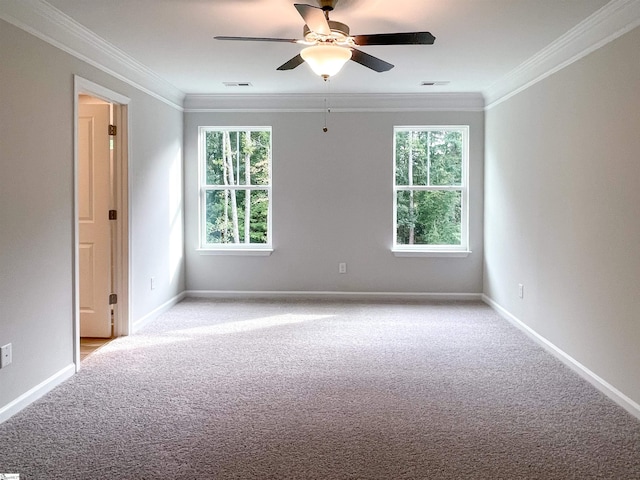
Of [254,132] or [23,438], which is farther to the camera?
[254,132]

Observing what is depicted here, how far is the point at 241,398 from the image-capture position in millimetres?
3068

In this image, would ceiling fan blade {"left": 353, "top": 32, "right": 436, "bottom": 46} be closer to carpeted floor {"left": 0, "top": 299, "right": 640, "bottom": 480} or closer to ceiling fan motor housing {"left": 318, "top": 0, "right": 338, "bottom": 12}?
ceiling fan motor housing {"left": 318, "top": 0, "right": 338, "bottom": 12}

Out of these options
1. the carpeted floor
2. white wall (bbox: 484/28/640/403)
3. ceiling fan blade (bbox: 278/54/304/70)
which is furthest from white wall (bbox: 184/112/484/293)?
ceiling fan blade (bbox: 278/54/304/70)

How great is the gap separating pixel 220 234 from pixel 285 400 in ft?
11.8

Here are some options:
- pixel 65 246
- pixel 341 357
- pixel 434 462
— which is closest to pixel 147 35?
pixel 65 246

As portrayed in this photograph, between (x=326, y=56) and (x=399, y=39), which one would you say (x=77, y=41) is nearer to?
(x=326, y=56)

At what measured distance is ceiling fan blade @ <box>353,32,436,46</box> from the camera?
9.15ft

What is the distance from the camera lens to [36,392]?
10.0 feet

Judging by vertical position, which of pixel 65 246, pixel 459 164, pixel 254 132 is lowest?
pixel 65 246

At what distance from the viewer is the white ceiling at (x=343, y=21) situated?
318 cm

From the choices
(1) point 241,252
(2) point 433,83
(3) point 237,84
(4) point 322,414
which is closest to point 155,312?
(1) point 241,252

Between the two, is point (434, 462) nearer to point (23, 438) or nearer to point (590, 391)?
point (590, 391)

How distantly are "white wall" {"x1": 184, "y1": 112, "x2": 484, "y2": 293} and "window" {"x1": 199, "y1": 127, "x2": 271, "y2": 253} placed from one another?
0.12 meters

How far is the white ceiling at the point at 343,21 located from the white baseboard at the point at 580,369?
2379mm
